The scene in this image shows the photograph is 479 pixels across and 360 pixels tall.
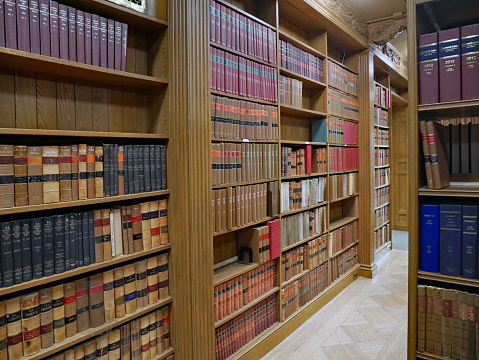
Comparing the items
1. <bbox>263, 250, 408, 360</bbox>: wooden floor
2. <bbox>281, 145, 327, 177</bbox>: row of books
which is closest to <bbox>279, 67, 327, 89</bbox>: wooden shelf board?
<bbox>281, 145, 327, 177</bbox>: row of books

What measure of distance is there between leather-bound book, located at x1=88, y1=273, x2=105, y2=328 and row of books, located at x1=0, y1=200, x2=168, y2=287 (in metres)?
0.09

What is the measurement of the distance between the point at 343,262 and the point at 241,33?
2.79 m

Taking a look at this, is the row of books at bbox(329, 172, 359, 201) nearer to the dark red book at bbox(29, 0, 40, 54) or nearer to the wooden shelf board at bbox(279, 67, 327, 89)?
the wooden shelf board at bbox(279, 67, 327, 89)

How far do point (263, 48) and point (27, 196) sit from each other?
1857mm

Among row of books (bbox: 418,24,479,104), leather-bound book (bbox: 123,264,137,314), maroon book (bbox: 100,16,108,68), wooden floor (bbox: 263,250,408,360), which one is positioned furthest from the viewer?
wooden floor (bbox: 263,250,408,360)

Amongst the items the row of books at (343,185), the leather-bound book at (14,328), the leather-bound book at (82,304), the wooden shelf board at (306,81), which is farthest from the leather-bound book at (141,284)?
the row of books at (343,185)

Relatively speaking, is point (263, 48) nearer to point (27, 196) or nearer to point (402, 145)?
point (27, 196)

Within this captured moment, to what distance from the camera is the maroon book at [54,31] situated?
1438 mm

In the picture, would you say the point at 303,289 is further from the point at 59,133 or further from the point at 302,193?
the point at 59,133

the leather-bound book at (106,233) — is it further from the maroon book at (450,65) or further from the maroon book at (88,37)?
the maroon book at (450,65)

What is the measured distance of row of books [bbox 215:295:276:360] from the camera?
2246mm

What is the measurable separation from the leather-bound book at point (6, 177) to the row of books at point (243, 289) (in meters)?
1.28

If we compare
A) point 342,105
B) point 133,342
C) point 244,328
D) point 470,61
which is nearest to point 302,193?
point 244,328

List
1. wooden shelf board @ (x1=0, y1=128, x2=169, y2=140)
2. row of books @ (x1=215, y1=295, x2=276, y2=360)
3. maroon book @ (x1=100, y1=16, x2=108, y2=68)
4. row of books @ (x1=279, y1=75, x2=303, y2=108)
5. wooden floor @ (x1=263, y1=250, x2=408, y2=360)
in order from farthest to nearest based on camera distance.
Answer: row of books @ (x1=279, y1=75, x2=303, y2=108) → wooden floor @ (x1=263, y1=250, x2=408, y2=360) → row of books @ (x1=215, y1=295, x2=276, y2=360) → maroon book @ (x1=100, y1=16, x2=108, y2=68) → wooden shelf board @ (x1=0, y1=128, x2=169, y2=140)
